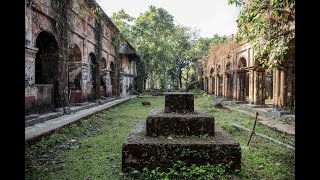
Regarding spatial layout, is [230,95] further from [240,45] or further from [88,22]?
[88,22]

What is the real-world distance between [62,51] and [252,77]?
33.2 ft

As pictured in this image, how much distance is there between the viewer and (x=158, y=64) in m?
30.6

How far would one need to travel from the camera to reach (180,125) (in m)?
4.68

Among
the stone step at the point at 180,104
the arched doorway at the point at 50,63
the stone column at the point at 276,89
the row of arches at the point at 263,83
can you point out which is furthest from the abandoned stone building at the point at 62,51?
the stone column at the point at 276,89

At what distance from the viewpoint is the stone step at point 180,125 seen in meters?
4.65

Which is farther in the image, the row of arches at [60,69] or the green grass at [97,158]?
the row of arches at [60,69]

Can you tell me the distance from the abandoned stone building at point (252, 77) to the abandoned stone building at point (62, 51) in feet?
24.4

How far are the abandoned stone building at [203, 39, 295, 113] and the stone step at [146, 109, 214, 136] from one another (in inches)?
123

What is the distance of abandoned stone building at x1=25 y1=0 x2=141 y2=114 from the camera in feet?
25.8

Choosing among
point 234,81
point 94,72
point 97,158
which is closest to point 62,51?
point 94,72

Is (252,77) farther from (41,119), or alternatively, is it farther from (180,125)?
(41,119)

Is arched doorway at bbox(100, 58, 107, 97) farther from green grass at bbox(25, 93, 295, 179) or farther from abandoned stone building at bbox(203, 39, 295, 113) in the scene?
green grass at bbox(25, 93, 295, 179)

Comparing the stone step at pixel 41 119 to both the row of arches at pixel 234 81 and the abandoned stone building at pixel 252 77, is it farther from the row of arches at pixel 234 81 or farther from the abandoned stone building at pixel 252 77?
the row of arches at pixel 234 81
